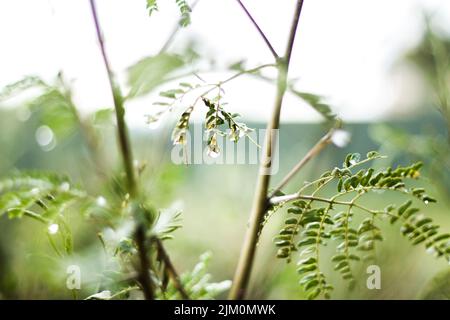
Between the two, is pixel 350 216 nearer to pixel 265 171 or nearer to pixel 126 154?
pixel 265 171

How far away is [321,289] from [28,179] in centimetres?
25

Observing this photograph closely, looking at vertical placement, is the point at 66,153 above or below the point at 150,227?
above

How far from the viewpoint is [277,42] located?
0.49 metres

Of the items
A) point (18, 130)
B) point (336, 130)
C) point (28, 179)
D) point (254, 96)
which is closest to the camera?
point (28, 179)

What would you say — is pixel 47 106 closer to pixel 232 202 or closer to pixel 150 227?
pixel 150 227

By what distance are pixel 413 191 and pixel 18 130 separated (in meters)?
0.80

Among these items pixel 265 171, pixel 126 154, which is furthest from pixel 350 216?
pixel 126 154

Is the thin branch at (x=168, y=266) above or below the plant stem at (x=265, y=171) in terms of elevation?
below

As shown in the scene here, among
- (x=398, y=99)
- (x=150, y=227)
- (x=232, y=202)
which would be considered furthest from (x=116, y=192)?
(x=398, y=99)

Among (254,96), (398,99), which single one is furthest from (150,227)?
(398,99)

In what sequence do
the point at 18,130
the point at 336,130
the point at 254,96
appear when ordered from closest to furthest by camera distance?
1. the point at 336,130
2. the point at 254,96
3. the point at 18,130

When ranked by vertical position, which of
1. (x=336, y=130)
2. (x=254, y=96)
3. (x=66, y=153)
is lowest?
(x=336, y=130)

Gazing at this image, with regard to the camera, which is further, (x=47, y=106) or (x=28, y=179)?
(x=47, y=106)

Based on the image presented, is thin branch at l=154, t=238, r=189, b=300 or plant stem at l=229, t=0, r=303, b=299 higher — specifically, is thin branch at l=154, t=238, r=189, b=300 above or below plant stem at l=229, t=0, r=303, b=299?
below
